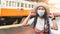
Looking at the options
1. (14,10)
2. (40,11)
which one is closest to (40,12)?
(40,11)

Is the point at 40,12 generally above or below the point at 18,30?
above

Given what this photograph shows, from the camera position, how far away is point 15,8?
1202mm

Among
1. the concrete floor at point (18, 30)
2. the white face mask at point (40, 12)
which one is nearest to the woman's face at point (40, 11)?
the white face mask at point (40, 12)

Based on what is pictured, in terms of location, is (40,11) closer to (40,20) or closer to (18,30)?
(40,20)

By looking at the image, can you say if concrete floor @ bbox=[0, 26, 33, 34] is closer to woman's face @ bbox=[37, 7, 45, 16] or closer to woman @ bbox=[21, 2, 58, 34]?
woman @ bbox=[21, 2, 58, 34]

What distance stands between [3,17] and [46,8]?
359mm

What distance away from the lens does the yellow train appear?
1187mm

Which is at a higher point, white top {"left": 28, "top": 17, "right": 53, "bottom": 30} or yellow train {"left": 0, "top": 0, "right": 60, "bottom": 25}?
yellow train {"left": 0, "top": 0, "right": 60, "bottom": 25}

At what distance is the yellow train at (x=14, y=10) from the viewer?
3.89ft

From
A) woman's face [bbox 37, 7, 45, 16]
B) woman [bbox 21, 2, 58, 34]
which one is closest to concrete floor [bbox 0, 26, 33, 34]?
woman [bbox 21, 2, 58, 34]

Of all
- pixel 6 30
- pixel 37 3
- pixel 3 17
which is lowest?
pixel 6 30

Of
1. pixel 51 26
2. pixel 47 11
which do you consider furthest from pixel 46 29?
pixel 47 11

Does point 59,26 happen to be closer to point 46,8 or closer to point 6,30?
point 46,8

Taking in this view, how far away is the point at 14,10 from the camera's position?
1.20m
